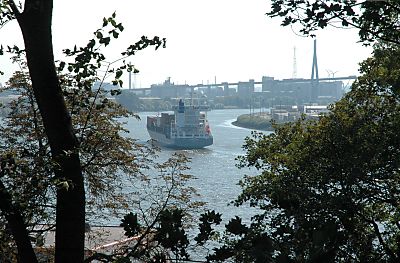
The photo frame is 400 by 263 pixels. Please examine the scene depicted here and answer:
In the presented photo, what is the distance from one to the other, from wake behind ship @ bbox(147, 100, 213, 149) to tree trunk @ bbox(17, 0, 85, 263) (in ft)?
89.1

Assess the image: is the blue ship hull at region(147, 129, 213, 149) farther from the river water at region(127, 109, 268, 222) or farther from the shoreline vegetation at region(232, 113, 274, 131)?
the shoreline vegetation at region(232, 113, 274, 131)

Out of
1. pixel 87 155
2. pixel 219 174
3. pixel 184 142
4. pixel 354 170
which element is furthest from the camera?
pixel 184 142

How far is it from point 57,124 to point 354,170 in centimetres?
268

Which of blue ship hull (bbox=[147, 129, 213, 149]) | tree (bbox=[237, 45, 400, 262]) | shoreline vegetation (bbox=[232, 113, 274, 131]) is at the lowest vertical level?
blue ship hull (bbox=[147, 129, 213, 149])

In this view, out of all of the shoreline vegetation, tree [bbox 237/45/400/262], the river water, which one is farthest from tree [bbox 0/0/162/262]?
the shoreline vegetation

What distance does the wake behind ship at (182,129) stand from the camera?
101ft

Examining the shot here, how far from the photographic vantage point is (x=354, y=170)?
411cm

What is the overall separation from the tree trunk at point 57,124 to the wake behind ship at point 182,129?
27.2 metres

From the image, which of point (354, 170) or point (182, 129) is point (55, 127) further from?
point (182, 129)

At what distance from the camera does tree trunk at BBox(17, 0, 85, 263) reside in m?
1.71

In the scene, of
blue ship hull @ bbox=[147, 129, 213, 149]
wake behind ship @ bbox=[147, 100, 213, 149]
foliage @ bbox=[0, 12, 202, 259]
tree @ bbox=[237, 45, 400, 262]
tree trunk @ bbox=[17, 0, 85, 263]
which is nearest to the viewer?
tree trunk @ bbox=[17, 0, 85, 263]

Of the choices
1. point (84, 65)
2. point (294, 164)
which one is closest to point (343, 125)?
point (294, 164)

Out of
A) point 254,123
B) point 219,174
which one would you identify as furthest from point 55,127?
point 254,123

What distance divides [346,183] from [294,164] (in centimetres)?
43
